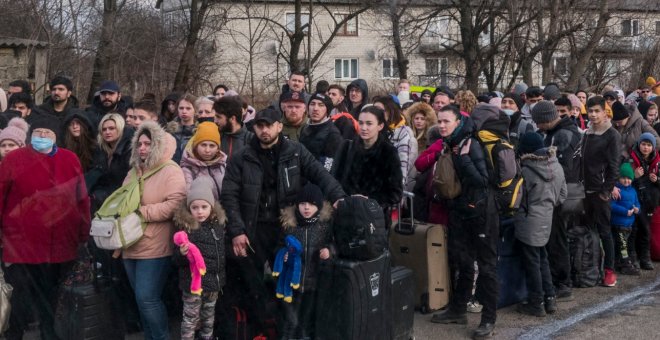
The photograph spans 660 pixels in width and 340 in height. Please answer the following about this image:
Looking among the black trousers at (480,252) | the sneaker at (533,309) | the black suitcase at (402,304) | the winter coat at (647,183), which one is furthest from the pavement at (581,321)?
the winter coat at (647,183)

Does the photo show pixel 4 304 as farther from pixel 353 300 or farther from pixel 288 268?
pixel 353 300

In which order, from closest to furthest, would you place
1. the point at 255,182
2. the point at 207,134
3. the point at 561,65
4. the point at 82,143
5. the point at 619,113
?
the point at 255,182
the point at 207,134
the point at 82,143
the point at 619,113
the point at 561,65

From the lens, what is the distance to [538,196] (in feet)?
24.9

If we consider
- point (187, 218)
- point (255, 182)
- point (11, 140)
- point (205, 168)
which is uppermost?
point (11, 140)

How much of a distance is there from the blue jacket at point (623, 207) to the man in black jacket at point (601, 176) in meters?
0.41

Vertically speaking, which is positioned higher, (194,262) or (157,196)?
(157,196)

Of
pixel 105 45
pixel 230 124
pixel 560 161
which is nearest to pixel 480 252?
pixel 560 161

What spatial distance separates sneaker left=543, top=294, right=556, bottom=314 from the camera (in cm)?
766

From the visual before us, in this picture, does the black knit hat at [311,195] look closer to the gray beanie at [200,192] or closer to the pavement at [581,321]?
the gray beanie at [200,192]

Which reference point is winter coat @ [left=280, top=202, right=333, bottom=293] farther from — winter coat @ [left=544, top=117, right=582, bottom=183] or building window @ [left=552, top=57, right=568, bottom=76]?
building window @ [left=552, top=57, right=568, bottom=76]

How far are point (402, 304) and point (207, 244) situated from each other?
163 centimetres

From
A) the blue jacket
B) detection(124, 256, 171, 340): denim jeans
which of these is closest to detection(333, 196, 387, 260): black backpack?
detection(124, 256, 171, 340): denim jeans

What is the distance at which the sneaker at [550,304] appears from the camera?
7.66m

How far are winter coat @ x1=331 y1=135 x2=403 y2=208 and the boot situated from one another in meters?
1.35
